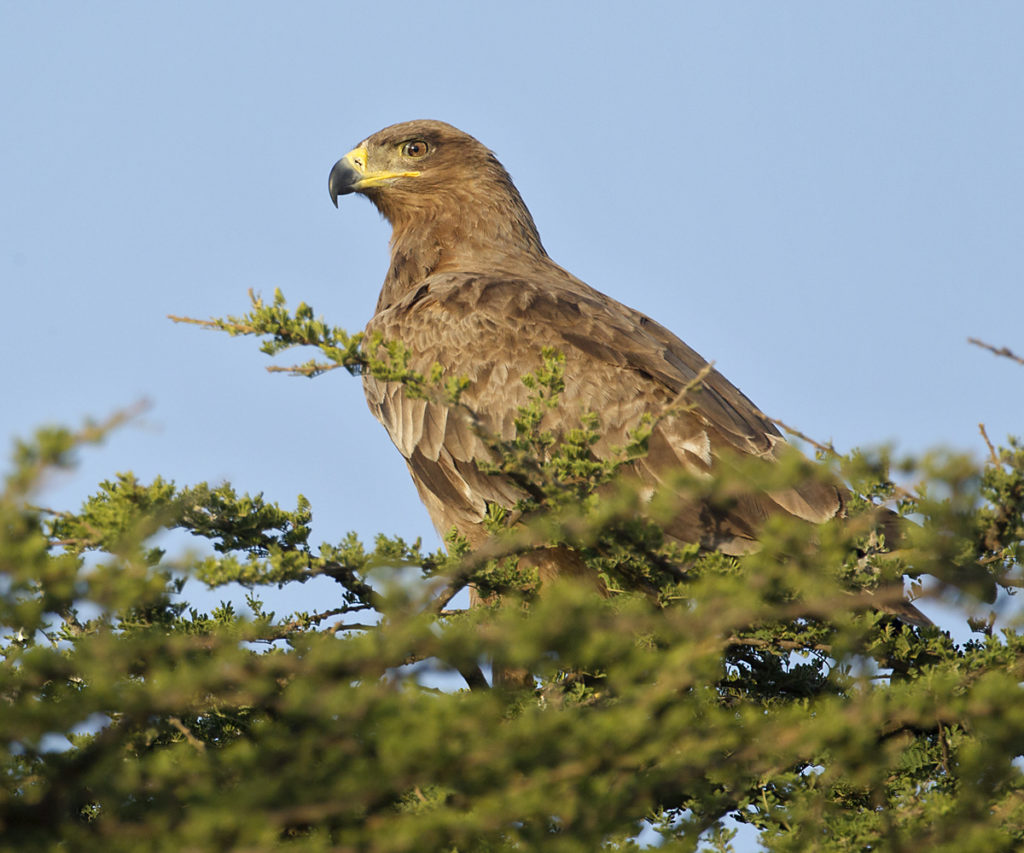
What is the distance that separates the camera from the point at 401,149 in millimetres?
8266

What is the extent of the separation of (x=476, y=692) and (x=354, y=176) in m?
6.05

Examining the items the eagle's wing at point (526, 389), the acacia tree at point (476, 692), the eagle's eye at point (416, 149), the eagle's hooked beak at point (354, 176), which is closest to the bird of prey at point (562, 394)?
the eagle's wing at point (526, 389)

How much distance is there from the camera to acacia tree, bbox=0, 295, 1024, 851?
2.07m

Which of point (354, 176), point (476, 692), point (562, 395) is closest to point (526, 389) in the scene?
point (562, 395)

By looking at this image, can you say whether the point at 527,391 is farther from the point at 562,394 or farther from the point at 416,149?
the point at 416,149

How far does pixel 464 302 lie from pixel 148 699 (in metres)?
4.53

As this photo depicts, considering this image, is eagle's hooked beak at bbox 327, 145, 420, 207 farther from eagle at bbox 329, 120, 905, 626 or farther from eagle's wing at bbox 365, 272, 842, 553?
eagle's wing at bbox 365, 272, 842, 553

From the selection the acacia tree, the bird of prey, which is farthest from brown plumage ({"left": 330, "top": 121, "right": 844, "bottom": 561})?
the acacia tree

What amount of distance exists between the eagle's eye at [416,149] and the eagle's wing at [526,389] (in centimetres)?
191

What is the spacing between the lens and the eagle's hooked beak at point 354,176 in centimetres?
814

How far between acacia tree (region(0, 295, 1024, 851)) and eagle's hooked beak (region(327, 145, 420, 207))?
16.2ft

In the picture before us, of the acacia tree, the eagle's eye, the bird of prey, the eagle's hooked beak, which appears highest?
the eagle's eye

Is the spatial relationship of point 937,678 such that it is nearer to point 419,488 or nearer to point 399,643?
point 399,643

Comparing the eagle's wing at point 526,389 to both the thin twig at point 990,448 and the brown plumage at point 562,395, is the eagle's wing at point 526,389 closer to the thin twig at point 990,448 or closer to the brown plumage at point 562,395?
the brown plumage at point 562,395
